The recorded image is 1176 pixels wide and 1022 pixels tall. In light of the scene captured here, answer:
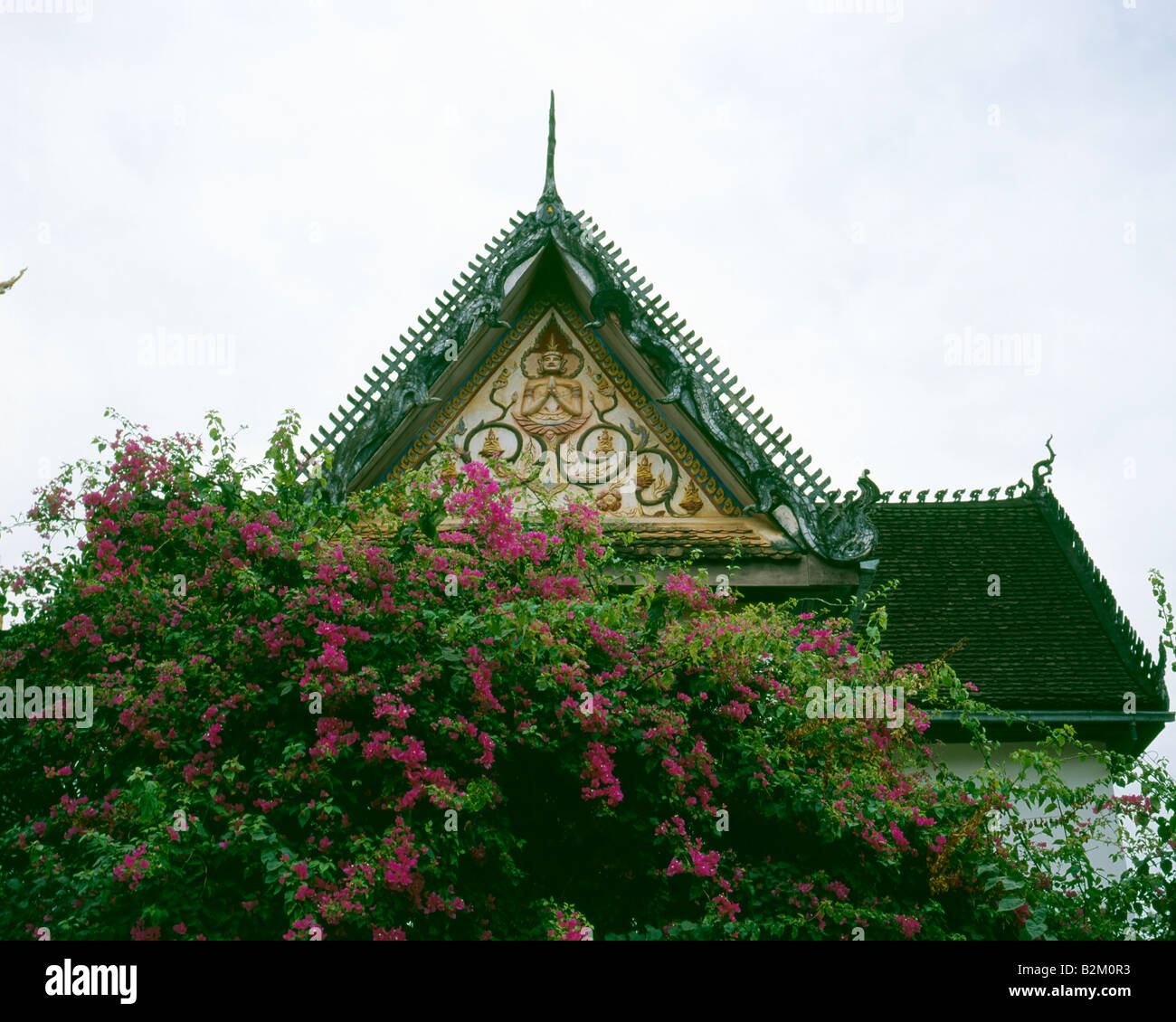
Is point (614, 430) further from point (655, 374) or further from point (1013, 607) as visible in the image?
point (1013, 607)

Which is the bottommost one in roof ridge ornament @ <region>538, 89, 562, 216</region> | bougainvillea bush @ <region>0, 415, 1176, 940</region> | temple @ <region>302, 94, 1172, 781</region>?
bougainvillea bush @ <region>0, 415, 1176, 940</region>

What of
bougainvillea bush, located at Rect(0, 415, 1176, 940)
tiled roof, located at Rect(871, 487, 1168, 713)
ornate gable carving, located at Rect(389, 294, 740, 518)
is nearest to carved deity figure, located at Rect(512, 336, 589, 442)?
ornate gable carving, located at Rect(389, 294, 740, 518)

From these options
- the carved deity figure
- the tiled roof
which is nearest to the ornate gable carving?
the carved deity figure

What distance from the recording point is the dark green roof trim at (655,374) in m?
11.3

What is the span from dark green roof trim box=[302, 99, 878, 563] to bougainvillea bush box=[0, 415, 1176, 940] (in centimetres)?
284

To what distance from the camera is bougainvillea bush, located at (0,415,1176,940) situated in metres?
6.50

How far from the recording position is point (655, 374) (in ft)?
38.5

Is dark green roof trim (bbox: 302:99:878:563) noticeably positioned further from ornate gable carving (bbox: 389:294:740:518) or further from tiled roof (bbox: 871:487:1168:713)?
tiled roof (bbox: 871:487:1168:713)

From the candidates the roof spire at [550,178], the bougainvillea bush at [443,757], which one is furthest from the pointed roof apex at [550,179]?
the bougainvillea bush at [443,757]

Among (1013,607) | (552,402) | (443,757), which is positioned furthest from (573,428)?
(1013,607)

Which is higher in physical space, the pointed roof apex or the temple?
the pointed roof apex

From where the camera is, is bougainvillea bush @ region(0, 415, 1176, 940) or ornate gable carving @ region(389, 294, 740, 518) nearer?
bougainvillea bush @ region(0, 415, 1176, 940)
